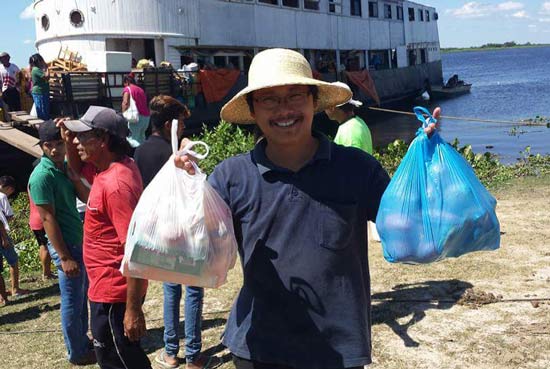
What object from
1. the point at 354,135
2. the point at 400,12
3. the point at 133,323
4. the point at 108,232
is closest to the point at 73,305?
the point at 108,232

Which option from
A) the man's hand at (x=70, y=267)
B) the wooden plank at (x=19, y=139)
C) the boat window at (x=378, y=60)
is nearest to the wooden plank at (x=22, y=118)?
the wooden plank at (x=19, y=139)

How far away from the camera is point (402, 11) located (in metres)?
Answer: 36.7

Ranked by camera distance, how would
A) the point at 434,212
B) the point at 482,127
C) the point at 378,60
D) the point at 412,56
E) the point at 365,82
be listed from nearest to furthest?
the point at 434,212, the point at 482,127, the point at 365,82, the point at 378,60, the point at 412,56

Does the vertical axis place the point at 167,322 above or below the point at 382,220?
below

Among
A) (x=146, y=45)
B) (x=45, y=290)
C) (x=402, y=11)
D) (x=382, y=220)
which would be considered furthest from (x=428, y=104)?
(x=382, y=220)

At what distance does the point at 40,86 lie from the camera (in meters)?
13.4

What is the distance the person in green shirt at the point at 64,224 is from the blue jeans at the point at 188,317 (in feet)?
1.93

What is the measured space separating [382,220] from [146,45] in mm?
18812

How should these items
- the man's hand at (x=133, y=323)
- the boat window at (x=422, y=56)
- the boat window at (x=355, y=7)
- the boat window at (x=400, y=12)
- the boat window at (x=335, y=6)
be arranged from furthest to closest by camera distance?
the boat window at (x=422, y=56) < the boat window at (x=400, y=12) < the boat window at (x=355, y=7) < the boat window at (x=335, y=6) < the man's hand at (x=133, y=323)

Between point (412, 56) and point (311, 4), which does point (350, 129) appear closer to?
point (311, 4)

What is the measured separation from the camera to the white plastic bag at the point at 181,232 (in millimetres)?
1939

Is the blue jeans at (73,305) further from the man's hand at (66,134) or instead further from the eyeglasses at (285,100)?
the eyeglasses at (285,100)

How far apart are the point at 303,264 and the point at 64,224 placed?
2328mm

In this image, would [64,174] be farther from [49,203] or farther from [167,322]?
[167,322]
